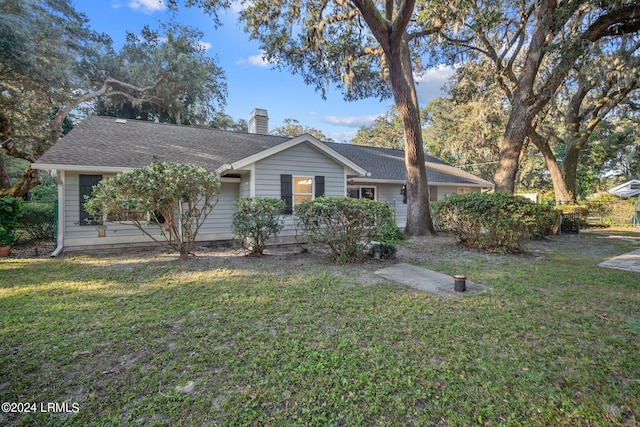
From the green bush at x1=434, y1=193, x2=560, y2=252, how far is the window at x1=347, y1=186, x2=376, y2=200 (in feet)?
18.4

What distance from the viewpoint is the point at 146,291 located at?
4594 mm

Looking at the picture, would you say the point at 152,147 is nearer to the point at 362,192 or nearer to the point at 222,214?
the point at 222,214

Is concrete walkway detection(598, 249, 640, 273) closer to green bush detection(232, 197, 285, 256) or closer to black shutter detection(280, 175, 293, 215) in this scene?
green bush detection(232, 197, 285, 256)

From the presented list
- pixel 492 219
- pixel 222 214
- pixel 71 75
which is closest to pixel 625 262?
pixel 492 219

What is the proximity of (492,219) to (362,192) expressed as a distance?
7057 millimetres

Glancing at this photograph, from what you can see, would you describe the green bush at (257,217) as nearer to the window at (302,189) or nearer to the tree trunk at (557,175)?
the window at (302,189)

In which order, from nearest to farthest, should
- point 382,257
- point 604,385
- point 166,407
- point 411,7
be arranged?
point 166,407 < point 604,385 < point 382,257 < point 411,7

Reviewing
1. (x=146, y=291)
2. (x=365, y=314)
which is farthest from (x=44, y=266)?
(x=365, y=314)

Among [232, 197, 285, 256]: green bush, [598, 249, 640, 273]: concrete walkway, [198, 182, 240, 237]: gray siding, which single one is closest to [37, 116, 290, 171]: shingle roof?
[198, 182, 240, 237]: gray siding

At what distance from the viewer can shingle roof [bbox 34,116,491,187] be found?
26.6 ft

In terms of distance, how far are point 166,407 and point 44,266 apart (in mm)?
6636

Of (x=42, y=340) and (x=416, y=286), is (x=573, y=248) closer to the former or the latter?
(x=416, y=286)

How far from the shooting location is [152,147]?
997 centimetres

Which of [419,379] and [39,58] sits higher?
[39,58]
